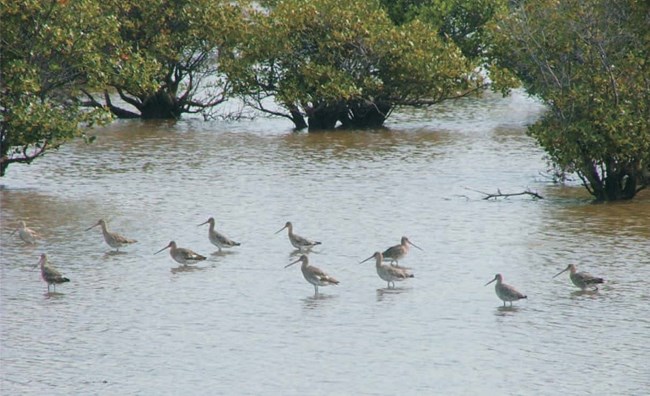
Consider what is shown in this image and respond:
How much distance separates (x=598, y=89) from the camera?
28.0m

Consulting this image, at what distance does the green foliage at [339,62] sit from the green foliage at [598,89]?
31.0 ft

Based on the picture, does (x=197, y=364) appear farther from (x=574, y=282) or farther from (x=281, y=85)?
(x=281, y=85)

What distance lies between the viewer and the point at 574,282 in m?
20.9

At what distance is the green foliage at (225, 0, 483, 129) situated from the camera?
126ft

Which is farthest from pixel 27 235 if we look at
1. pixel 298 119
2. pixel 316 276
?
pixel 298 119

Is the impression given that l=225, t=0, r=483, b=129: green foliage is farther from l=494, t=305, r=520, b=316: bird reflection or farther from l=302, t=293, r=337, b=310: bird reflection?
l=494, t=305, r=520, b=316: bird reflection

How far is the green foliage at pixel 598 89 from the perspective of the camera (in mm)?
27531

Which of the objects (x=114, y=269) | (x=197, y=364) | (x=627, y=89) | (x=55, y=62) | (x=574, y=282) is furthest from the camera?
(x=55, y=62)

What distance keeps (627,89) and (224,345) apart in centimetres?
1296

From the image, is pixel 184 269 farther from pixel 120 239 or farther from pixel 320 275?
pixel 320 275

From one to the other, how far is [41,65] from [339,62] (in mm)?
11040

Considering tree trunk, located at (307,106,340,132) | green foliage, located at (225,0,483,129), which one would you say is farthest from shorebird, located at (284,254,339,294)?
tree trunk, located at (307,106,340,132)

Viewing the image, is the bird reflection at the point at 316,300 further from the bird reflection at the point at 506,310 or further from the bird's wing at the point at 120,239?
the bird's wing at the point at 120,239

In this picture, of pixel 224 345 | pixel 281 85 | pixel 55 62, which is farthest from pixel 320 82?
pixel 224 345
